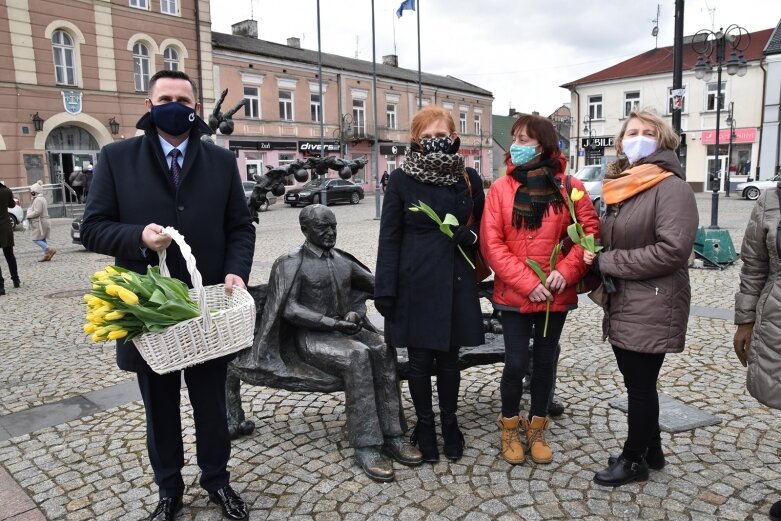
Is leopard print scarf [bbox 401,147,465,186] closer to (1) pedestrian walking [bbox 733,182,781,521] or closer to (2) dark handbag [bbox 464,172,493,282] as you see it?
(2) dark handbag [bbox 464,172,493,282]

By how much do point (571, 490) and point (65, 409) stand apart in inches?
138

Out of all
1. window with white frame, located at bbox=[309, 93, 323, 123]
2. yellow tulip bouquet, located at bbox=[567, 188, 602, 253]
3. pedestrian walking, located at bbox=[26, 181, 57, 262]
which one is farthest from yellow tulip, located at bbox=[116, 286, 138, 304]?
window with white frame, located at bbox=[309, 93, 323, 123]

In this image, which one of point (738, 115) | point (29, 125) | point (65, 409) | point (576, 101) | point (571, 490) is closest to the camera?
point (571, 490)

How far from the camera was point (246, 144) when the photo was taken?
103 ft

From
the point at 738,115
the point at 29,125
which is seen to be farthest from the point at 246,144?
the point at 738,115

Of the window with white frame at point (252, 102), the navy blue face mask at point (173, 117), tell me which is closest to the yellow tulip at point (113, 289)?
the navy blue face mask at point (173, 117)

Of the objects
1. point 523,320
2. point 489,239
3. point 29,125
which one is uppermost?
point 29,125

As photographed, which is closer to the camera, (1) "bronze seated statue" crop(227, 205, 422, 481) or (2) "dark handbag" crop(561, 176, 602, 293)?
(2) "dark handbag" crop(561, 176, 602, 293)

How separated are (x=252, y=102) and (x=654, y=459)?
102ft

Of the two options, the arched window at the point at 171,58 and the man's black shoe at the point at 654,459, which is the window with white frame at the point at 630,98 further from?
the man's black shoe at the point at 654,459

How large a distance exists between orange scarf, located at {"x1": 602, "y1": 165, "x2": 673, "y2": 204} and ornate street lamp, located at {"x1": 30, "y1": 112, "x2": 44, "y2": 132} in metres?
24.7

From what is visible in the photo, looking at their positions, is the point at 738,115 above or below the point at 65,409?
above

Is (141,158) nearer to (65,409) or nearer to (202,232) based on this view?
(202,232)

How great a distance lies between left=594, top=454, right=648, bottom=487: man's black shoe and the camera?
3047mm
